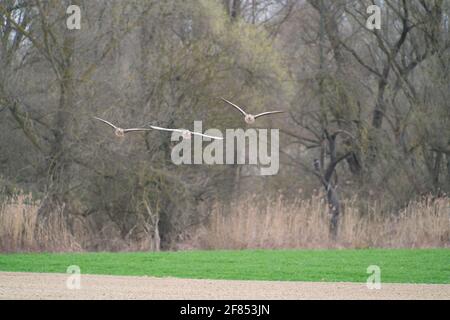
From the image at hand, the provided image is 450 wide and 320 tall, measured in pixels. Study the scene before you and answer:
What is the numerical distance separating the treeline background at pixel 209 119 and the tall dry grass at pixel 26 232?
0.04 m

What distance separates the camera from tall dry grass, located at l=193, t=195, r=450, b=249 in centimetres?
2152

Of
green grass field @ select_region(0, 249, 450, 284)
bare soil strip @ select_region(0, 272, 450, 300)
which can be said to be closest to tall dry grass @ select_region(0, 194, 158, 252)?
green grass field @ select_region(0, 249, 450, 284)

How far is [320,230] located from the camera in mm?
21875

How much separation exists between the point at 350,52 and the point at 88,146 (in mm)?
9940

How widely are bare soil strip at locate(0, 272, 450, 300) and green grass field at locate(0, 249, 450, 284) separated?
867mm

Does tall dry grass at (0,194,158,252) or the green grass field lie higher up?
tall dry grass at (0,194,158,252)

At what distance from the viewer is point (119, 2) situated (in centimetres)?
2406

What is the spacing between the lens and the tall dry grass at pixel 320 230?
21.5 m
